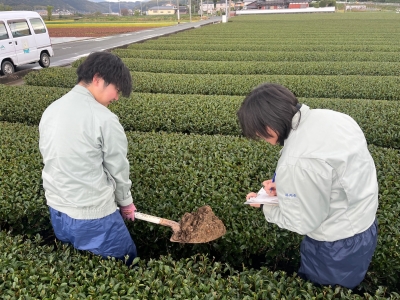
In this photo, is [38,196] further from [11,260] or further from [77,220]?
[77,220]

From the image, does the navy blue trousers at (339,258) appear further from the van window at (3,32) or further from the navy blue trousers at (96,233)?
the van window at (3,32)

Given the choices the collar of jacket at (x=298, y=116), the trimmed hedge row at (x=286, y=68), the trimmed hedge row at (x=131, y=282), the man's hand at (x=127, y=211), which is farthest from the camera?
the trimmed hedge row at (x=286, y=68)

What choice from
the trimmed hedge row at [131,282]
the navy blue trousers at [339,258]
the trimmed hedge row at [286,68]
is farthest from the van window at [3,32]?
the navy blue trousers at [339,258]

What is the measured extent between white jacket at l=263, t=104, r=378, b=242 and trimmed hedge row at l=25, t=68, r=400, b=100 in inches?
266

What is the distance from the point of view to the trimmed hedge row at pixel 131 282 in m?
2.15

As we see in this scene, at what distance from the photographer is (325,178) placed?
1.75 metres

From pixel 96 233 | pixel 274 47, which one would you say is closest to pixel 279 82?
pixel 96 233

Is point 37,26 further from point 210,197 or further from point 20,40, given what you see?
point 210,197

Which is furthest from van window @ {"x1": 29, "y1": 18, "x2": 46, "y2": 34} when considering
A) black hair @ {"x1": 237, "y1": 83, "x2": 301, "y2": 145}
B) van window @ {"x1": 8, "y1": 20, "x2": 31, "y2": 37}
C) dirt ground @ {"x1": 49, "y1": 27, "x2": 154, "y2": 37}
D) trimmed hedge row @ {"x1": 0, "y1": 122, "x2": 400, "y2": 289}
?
dirt ground @ {"x1": 49, "y1": 27, "x2": 154, "y2": 37}

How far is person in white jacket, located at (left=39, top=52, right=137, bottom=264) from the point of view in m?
2.17

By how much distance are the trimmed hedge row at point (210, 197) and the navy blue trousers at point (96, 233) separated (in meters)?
0.79

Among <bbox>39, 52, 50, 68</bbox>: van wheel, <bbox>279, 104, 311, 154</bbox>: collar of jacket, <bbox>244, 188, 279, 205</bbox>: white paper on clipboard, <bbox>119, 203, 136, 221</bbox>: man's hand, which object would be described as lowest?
<bbox>39, 52, 50, 68</bbox>: van wheel

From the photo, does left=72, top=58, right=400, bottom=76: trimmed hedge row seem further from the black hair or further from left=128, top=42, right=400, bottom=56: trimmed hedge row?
the black hair

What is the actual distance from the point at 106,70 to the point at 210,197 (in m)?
1.66
